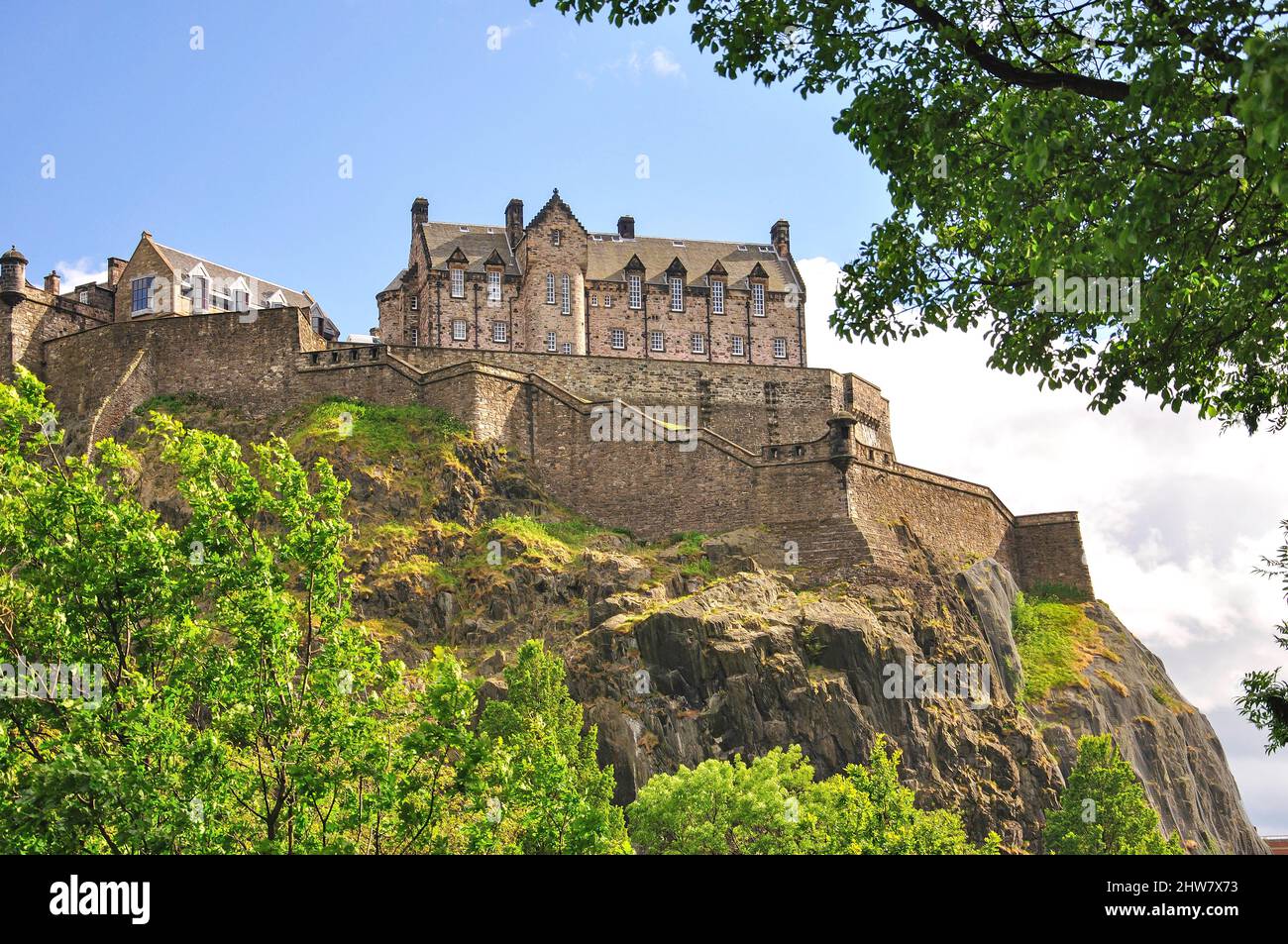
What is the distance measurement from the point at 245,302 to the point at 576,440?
63.9 feet

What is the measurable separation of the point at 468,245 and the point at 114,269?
1601cm

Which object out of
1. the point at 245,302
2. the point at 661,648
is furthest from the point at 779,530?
the point at 245,302

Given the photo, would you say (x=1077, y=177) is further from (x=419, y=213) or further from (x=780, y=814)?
(x=419, y=213)

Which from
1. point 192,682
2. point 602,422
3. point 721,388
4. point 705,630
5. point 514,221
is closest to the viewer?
point 192,682

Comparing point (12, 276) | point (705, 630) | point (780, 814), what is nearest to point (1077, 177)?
point (780, 814)

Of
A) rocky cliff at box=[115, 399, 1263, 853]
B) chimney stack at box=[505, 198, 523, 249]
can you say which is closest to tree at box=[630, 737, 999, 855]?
rocky cliff at box=[115, 399, 1263, 853]

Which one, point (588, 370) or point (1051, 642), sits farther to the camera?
point (588, 370)

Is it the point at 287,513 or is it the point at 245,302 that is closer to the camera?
the point at 287,513

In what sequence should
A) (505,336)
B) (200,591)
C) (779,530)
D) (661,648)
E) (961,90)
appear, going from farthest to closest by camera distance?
1. (505,336)
2. (779,530)
3. (661,648)
4. (200,591)
5. (961,90)

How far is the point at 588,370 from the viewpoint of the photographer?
2287 inches

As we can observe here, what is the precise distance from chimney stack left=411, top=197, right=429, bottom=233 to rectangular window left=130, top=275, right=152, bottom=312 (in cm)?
1341

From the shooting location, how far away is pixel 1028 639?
185 ft
